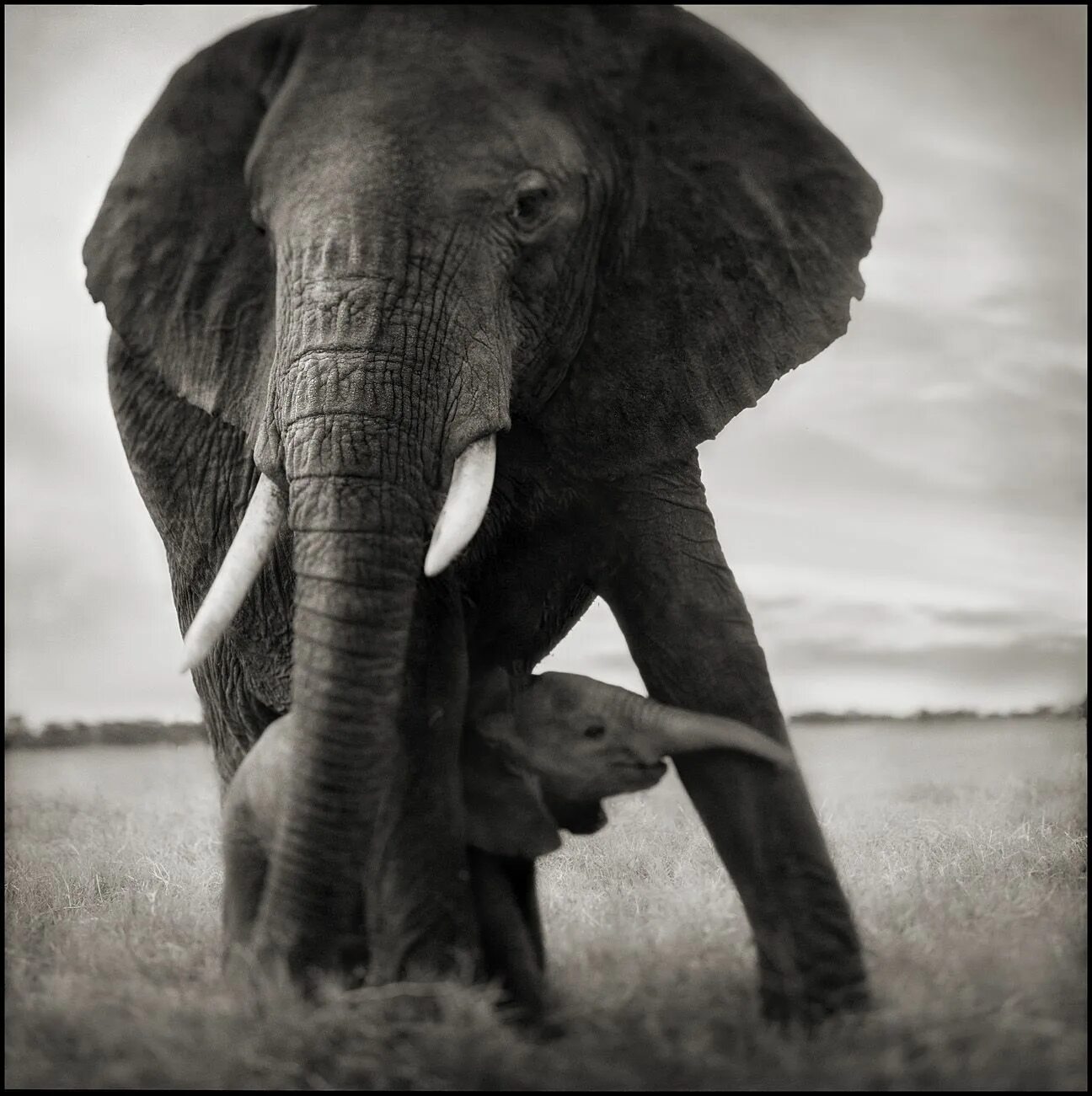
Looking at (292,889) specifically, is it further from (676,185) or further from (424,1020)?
(676,185)

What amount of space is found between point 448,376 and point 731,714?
1025 mm

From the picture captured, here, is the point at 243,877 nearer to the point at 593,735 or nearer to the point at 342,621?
the point at 342,621

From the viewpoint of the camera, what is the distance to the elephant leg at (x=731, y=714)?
326cm

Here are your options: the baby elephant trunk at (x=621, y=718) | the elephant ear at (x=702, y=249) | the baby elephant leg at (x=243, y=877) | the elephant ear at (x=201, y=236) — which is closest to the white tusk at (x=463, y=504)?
the baby elephant trunk at (x=621, y=718)

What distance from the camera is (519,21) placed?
325cm

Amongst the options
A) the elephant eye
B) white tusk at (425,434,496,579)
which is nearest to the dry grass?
white tusk at (425,434,496,579)

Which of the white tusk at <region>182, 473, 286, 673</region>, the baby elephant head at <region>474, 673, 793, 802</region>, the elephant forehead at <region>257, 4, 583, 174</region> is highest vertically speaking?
the elephant forehead at <region>257, 4, 583, 174</region>

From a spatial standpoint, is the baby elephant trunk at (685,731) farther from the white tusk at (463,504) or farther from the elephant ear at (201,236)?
the elephant ear at (201,236)

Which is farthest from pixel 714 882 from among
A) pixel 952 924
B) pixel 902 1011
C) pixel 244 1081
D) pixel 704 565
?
pixel 244 1081

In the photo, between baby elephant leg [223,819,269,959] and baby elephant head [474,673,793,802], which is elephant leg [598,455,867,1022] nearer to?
baby elephant head [474,673,793,802]

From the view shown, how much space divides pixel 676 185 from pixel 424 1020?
195cm

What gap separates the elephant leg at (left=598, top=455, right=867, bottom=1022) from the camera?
10.7ft

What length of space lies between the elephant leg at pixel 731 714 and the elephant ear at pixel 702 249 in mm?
179

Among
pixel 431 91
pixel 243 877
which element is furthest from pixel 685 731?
pixel 431 91
